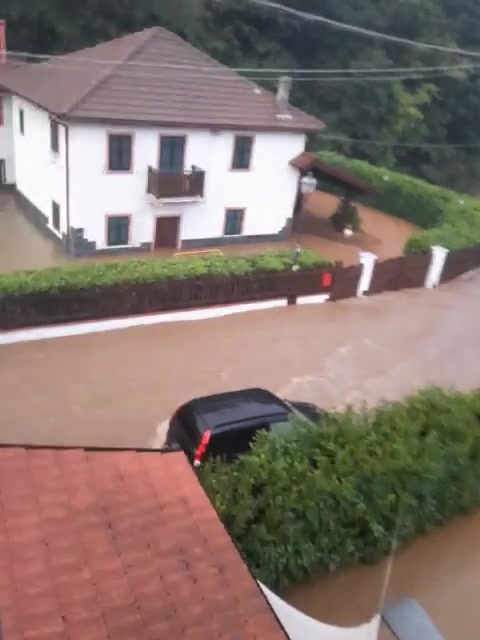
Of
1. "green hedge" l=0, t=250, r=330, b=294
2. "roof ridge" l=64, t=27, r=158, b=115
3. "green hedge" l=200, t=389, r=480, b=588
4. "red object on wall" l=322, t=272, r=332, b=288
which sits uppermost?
"roof ridge" l=64, t=27, r=158, b=115

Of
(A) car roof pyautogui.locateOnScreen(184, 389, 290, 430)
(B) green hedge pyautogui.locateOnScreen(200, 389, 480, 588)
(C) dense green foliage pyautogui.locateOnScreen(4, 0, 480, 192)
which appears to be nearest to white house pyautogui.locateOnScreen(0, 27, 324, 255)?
(C) dense green foliage pyautogui.locateOnScreen(4, 0, 480, 192)

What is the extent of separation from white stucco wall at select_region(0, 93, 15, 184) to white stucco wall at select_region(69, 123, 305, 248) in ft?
20.7

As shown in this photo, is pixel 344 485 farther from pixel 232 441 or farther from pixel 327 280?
pixel 327 280

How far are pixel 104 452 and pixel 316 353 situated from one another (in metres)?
8.80

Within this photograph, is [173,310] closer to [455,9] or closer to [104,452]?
[104,452]

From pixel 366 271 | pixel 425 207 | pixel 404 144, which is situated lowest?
pixel 404 144

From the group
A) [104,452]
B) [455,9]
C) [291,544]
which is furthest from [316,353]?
[455,9]

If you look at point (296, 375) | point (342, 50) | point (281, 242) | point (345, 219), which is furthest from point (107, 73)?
point (342, 50)

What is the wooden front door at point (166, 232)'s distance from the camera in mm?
19516

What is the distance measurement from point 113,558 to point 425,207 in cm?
2396

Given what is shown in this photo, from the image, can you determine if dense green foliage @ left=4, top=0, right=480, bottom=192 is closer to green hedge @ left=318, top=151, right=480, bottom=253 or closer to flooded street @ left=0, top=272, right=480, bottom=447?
green hedge @ left=318, top=151, right=480, bottom=253

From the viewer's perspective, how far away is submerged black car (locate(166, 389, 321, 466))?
8.73 meters

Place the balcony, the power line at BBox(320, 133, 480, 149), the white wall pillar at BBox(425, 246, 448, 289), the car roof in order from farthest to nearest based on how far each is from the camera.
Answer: the power line at BBox(320, 133, 480, 149) < the white wall pillar at BBox(425, 246, 448, 289) < the balcony < the car roof

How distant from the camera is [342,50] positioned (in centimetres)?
3544
